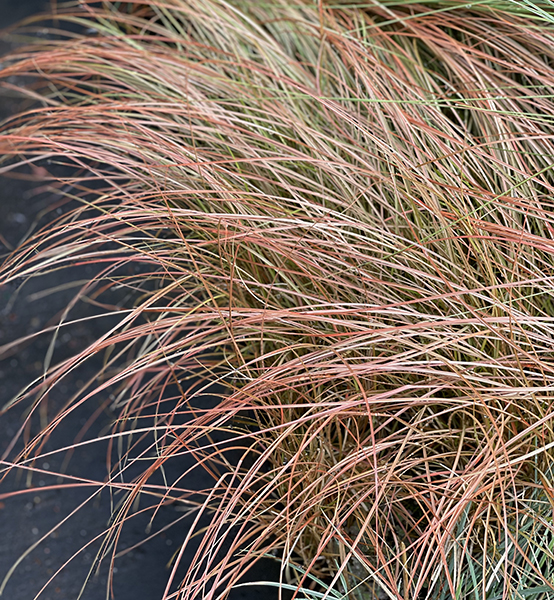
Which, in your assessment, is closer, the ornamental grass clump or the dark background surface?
the ornamental grass clump

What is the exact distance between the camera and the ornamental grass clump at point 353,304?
0.69 meters

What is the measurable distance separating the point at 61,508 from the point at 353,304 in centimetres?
64

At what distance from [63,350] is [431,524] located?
2.62 feet

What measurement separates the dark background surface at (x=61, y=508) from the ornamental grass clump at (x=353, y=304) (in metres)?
0.06

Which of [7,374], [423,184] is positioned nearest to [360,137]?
[423,184]

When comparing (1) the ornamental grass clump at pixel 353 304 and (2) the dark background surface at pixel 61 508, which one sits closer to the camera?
(1) the ornamental grass clump at pixel 353 304

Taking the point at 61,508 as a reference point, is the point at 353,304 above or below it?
above

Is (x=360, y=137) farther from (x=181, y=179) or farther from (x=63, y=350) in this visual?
(x=63, y=350)

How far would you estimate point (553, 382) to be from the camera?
0.72m

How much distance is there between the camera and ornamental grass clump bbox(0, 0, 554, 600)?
69 centimetres

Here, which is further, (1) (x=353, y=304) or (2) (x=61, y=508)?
(2) (x=61, y=508)

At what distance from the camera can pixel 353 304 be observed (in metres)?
0.72

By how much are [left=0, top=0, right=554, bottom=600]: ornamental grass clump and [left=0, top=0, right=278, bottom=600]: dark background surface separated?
0.06 m

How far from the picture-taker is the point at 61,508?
0.96 meters
